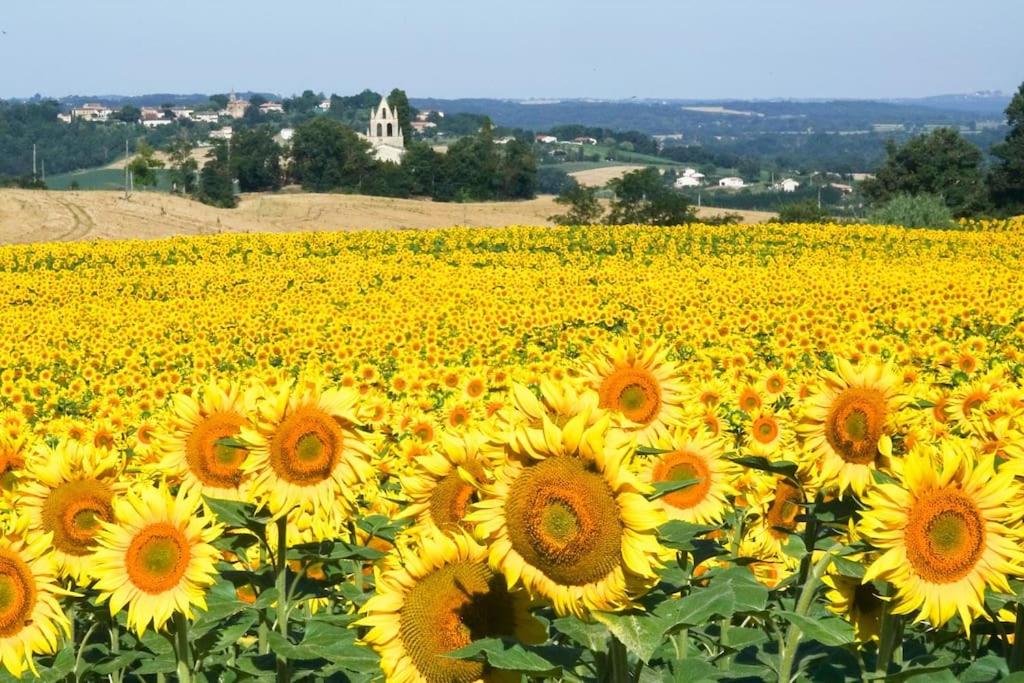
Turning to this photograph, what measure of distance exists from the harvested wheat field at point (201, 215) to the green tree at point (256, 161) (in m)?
40.8

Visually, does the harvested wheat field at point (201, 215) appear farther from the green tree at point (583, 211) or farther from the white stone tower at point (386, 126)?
the white stone tower at point (386, 126)

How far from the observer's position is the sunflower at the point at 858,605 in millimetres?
3852

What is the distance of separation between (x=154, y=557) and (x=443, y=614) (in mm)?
1141

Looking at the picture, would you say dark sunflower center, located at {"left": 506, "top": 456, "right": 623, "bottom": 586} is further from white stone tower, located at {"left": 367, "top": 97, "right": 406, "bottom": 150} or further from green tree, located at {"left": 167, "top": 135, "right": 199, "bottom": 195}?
white stone tower, located at {"left": 367, "top": 97, "right": 406, "bottom": 150}

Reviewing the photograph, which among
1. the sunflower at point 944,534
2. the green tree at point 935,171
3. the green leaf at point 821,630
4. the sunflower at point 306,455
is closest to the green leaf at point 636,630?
the sunflower at point 944,534

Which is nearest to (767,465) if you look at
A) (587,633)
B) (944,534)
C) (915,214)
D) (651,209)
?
(944,534)

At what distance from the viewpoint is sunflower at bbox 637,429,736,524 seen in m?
4.39

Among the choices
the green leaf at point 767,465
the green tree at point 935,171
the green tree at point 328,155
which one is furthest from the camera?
the green tree at point 328,155

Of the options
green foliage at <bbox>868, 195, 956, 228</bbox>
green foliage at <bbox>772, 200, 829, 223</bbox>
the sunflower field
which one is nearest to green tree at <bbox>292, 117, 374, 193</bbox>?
green foliage at <bbox>772, 200, 829, 223</bbox>

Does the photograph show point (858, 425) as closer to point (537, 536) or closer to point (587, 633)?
point (587, 633)

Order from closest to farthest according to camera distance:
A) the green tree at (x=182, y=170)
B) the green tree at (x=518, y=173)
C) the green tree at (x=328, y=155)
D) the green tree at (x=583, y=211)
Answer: the green tree at (x=583, y=211) → the green tree at (x=518, y=173) → the green tree at (x=182, y=170) → the green tree at (x=328, y=155)

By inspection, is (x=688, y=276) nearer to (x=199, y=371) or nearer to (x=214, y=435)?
(x=199, y=371)

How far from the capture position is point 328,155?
14400 cm

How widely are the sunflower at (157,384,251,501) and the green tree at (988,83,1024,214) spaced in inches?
3212
